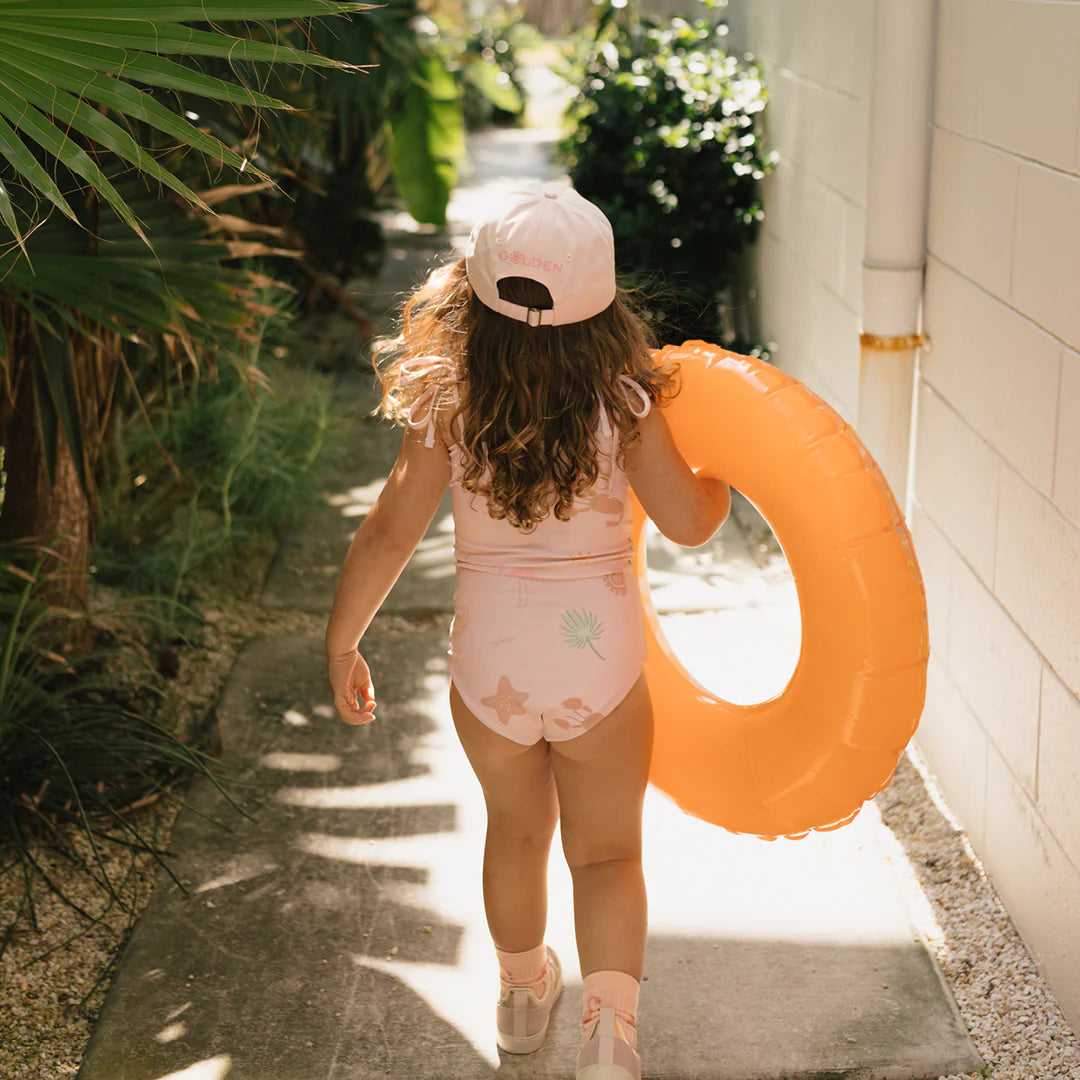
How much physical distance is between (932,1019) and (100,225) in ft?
8.47

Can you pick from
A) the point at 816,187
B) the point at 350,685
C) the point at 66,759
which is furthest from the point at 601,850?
the point at 816,187

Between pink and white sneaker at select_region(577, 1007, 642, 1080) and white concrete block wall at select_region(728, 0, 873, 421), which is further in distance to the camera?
white concrete block wall at select_region(728, 0, 873, 421)

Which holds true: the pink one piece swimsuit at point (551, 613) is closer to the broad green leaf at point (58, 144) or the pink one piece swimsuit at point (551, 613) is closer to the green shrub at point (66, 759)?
the broad green leaf at point (58, 144)

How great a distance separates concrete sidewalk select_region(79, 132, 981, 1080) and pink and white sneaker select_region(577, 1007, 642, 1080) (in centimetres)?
21

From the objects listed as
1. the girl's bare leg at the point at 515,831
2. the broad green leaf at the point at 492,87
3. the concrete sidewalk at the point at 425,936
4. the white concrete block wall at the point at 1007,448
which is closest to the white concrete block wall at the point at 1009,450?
the white concrete block wall at the point at 1007,448

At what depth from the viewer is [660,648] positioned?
265 cm

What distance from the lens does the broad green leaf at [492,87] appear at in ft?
55.1

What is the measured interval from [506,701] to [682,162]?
12.7 ft

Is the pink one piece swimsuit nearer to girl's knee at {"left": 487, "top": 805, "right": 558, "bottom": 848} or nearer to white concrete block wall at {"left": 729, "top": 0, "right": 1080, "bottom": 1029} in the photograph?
girl's knee at {"left": 487, "top": 805, "right": 558, "bottom": 848}

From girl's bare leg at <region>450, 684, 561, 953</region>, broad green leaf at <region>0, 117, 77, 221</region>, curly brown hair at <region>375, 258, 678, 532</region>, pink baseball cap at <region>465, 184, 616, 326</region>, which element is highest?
broad green leaf at <region>0, 117, 77, 221</region>

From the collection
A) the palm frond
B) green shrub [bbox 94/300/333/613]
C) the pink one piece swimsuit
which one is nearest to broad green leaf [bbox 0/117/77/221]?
the palm frond

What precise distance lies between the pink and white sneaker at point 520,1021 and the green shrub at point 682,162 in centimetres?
342

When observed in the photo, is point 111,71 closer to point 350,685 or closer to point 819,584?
point 350,685

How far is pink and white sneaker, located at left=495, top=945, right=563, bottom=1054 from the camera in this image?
2.39 m
